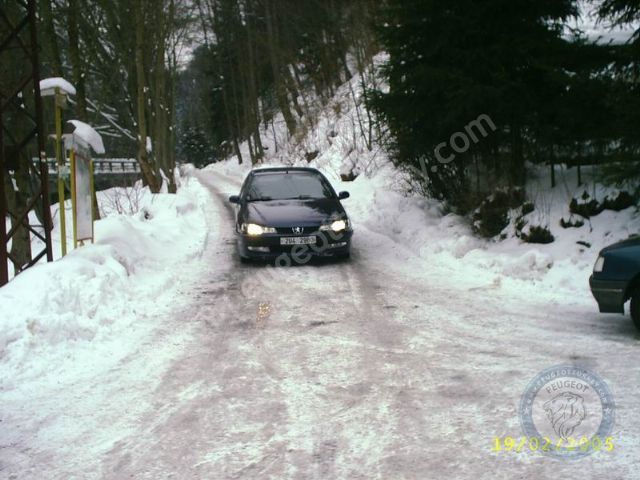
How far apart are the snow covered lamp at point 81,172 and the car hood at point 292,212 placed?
2468 mm

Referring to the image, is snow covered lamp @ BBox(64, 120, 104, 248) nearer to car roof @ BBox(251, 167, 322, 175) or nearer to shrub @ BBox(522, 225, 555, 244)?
car roof @ BBox(251, 167, 322, 175)

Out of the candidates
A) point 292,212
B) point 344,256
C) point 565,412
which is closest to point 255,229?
point 292,212

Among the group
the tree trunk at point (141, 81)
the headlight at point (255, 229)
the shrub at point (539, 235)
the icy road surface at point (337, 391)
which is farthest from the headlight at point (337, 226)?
the tree trunk at point (141, 81)

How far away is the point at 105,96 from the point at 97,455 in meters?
18.0

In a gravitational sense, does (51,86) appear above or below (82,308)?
above

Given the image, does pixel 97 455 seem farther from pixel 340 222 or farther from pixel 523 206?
pixel 523 206

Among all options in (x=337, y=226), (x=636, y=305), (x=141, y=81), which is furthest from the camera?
(x=141, y=81)

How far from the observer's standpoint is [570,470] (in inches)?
126

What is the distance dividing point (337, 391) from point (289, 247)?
16.6 ft

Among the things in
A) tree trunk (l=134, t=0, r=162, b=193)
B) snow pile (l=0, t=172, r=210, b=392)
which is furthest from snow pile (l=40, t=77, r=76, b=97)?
tree trunk (l=134, t=0, r=162, b=193)

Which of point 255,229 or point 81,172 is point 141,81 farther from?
point 255,229

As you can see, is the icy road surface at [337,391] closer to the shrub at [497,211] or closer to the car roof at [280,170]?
the shrub at [497,211]

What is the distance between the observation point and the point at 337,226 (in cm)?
964

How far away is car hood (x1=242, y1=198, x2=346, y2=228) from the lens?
9.46 m
